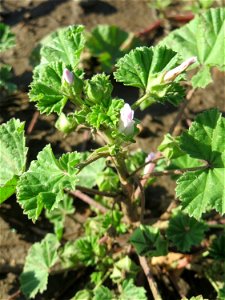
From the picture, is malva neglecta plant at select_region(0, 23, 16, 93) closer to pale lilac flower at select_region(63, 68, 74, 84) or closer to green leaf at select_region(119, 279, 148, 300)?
pale lilac flower at select_region(63, 68, 74, 84)

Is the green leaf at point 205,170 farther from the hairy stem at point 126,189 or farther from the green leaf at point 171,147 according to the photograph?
the hairy stem at point 126,189

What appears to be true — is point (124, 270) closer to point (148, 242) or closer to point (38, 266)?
point (148, 242)

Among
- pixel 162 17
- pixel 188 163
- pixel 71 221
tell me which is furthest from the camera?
pixel 162 17

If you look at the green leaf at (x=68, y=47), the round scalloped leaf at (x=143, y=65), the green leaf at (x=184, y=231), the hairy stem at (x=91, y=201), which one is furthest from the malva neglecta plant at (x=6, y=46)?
the green leaf at (x=184, y=231)

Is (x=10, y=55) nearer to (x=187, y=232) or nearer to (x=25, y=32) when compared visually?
(x=25, y=32)

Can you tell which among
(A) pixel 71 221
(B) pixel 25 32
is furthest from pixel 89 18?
(A) pixel 71 221

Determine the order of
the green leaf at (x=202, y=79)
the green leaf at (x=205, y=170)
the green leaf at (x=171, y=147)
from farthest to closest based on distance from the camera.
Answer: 1. the green leaf at (x=202, y=79)
2. the green leaf at (x=171, y=147)
3. the green leaf at (x=205, y=170)

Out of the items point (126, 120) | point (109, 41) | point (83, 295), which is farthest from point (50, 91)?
point (109, 41)
